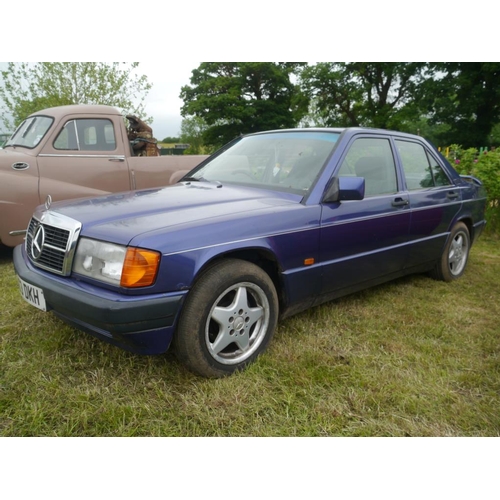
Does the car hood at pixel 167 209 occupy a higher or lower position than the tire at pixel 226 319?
higher

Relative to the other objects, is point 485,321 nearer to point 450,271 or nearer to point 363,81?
point 450,271

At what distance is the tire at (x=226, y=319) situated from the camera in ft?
7.68

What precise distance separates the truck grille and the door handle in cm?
A: 252

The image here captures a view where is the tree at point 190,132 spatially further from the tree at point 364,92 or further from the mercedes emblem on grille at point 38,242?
the mercedes emblem on grille at point 38,242

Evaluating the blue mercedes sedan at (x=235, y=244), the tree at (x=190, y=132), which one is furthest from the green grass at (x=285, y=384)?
the tree at (x=190, y=132)

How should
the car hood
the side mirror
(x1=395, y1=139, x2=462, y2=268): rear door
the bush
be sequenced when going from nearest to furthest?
the car hood
the side mirror
(x1=395, y1=139, x2=462, y2=268): rear door
the bush

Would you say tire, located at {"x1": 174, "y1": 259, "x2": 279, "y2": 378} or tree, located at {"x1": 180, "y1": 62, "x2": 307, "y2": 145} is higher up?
tree, located at {"x1": 180, "y1": 62, "x2": 307, "y2": 145}

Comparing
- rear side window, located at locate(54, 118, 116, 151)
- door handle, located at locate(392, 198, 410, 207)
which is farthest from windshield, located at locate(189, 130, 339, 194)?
rear side window, located at locate(54, 118, 116, 151)

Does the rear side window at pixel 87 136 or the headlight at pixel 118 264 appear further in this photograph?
the rear side window at pixel 87 136

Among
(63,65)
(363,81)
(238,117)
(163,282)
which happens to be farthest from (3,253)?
(238,117)

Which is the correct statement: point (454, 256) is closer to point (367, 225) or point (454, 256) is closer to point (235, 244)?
point (367, 225)

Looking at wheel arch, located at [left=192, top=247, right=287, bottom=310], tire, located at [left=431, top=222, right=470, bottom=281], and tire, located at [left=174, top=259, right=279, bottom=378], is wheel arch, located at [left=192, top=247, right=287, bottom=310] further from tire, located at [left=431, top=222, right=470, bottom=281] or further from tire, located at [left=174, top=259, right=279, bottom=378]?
tire, located at [left=431, top=222, right=470, bottom=281]

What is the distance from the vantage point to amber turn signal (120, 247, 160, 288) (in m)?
2.16

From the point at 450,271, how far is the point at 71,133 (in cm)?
495
